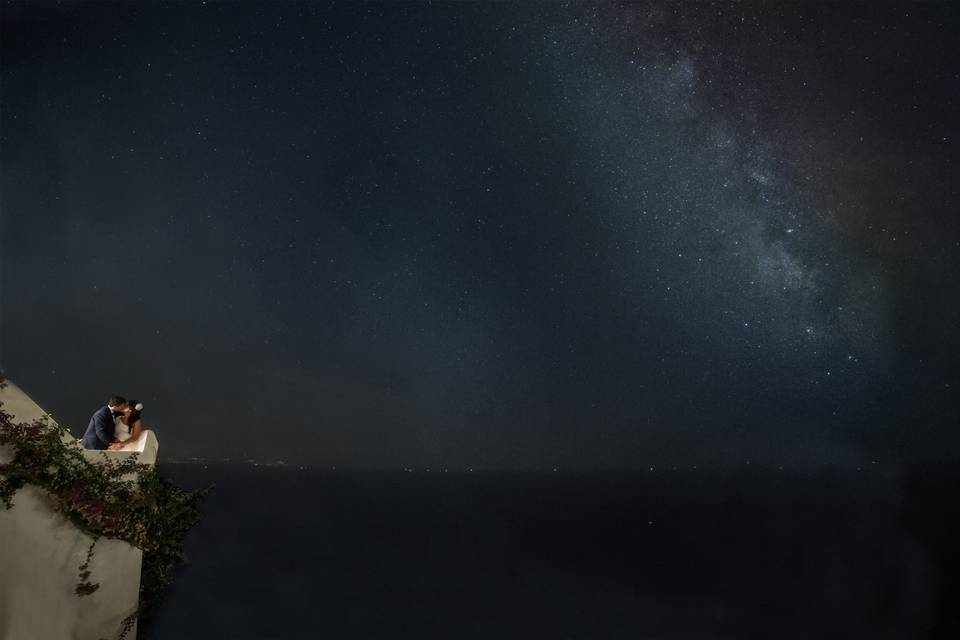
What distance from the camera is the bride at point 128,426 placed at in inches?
352

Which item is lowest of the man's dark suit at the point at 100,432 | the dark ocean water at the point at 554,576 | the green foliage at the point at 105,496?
the dark ocean water at the point at 554,576

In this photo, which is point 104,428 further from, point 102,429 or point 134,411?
point 134,411

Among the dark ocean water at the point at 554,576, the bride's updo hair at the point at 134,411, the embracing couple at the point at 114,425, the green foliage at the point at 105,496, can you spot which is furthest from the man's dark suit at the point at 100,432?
the dark ocean water at the point at 554,576

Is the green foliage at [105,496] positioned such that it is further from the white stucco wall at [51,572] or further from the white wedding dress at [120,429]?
the white wedding dress at [120,429]

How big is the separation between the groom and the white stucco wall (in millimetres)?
801

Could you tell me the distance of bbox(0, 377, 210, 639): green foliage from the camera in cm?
699

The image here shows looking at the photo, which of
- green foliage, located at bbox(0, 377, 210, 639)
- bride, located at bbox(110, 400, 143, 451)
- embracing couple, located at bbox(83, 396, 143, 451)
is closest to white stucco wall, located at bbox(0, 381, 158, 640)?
green foliage, located at bbox(0, 377, 210, 639)

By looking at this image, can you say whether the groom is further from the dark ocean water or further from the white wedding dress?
the dark ocean water

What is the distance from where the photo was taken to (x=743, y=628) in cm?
1847

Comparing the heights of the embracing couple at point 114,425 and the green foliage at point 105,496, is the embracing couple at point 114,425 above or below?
above

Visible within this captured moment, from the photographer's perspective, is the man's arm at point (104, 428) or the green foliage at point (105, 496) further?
the man's arm at point (104, 428)

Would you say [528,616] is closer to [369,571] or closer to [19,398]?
[369,571]

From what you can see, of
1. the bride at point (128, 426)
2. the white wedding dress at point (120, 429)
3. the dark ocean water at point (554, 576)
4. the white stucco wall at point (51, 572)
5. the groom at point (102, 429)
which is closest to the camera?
the white stucco wall at point (51, 572)

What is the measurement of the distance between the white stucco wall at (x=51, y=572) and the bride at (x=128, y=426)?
0.49 meters
